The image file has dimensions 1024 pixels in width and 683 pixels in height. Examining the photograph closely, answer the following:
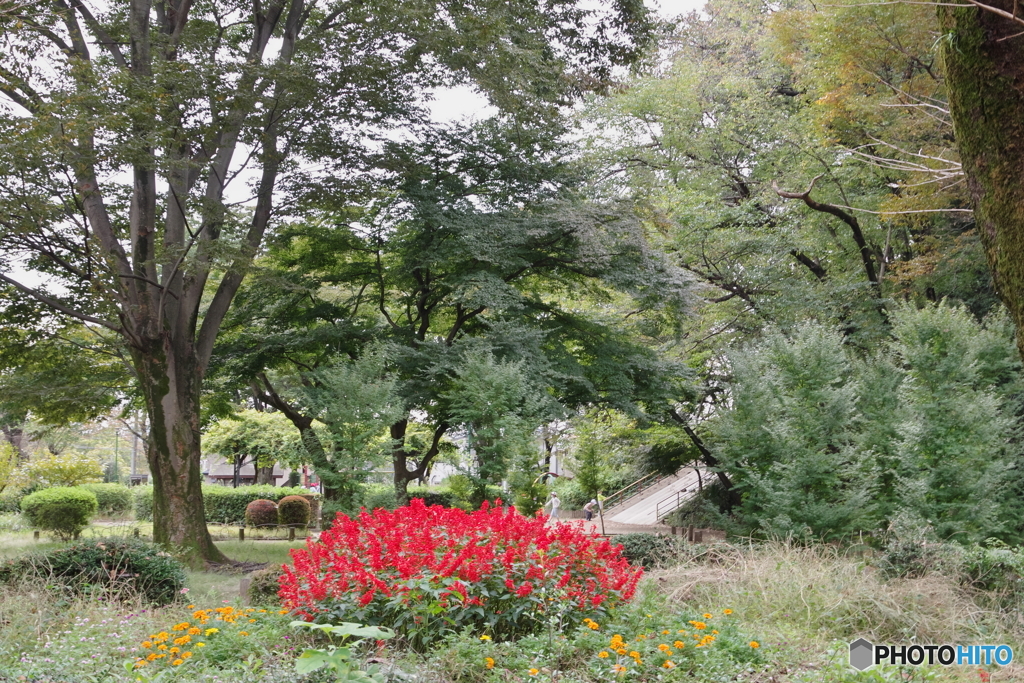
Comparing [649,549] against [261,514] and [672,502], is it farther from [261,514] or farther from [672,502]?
[672,502]

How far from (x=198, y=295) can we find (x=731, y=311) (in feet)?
42.5

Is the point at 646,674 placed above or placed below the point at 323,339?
below

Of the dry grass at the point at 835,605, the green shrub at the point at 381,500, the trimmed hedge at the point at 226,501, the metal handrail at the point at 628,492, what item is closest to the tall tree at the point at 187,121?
the green shrub at the point at 381,500

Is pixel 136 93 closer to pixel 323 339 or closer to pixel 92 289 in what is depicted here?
pixel 92 289

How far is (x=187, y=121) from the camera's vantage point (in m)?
11.5

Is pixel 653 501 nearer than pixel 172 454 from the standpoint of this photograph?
No

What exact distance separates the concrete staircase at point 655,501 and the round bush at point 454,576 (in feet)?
52.8

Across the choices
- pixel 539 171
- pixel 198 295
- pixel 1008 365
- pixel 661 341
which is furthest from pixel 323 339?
pixel 1008 365

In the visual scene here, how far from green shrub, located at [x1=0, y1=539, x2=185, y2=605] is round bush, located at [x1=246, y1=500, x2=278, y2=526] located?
12737mm

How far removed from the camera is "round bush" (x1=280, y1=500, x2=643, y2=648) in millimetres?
5562

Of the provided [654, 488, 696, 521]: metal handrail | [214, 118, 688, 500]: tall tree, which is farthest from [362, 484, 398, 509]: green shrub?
[654, 488, 696, 521]: metal handrail

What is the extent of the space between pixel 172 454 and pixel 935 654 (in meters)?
10.9

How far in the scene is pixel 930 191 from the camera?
14367 mm

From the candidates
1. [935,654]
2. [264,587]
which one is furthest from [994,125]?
[264,587]
